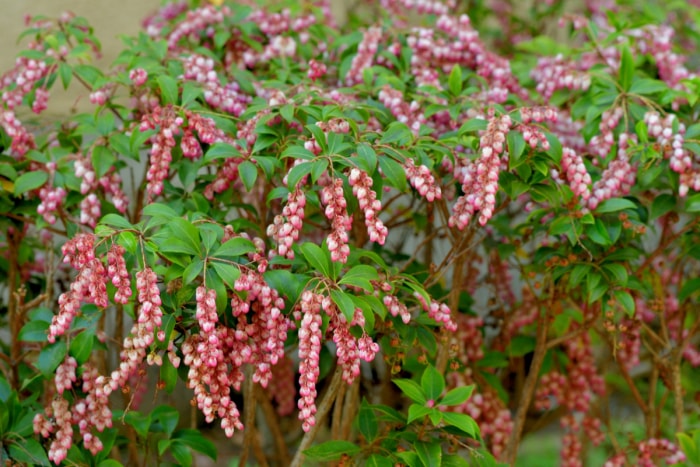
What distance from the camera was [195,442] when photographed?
2.60 metres

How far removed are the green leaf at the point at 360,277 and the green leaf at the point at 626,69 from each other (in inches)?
49.0

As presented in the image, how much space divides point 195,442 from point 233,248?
33.9 inches

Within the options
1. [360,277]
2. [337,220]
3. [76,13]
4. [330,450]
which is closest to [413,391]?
[330,450]

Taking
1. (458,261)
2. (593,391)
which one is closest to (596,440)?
(593,391)

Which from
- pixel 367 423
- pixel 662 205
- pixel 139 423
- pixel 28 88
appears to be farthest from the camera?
pixel 28 88

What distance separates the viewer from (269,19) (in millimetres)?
3389

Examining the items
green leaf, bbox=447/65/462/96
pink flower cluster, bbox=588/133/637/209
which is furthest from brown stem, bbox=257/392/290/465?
pink flower cluster, bbox=588/133/637/209

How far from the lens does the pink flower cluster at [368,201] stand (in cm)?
203

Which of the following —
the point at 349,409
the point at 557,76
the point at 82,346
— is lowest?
the point at 349,409

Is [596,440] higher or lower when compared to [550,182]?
lower

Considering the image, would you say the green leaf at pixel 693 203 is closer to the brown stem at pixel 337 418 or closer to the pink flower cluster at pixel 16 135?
the brown stem at pixel 337 418

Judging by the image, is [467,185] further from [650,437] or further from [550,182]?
[650,437]

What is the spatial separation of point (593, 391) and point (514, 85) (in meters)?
1.52

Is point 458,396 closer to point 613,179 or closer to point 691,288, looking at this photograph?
point 613,179
